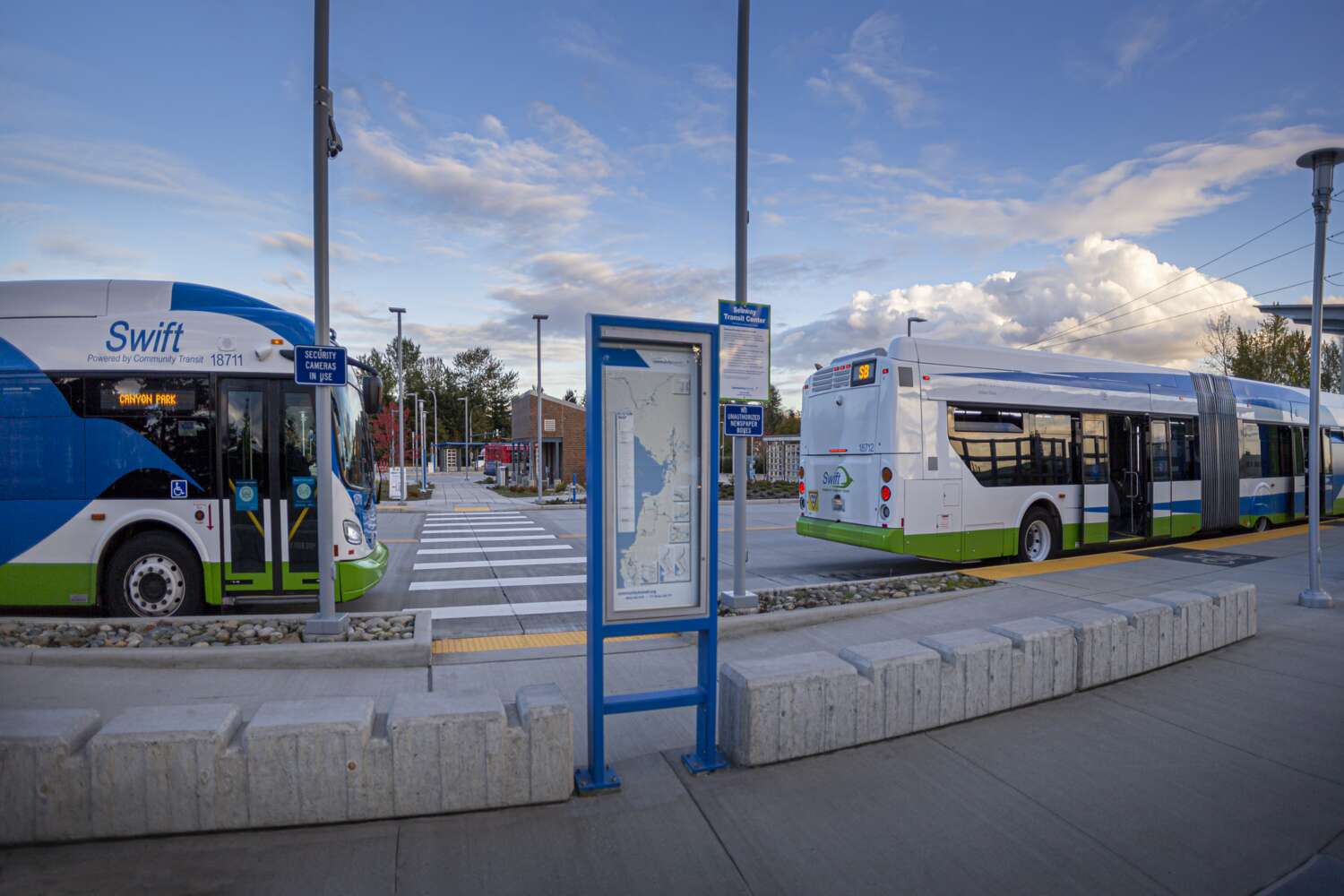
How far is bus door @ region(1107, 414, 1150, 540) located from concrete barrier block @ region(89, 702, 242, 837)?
45.9ft

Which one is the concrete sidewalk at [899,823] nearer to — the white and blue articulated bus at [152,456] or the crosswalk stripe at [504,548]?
the white and blue articulated bus at [152,456]

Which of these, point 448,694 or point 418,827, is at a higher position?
point 448,694

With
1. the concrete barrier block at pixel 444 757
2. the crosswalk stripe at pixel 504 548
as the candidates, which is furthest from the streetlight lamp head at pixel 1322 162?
the crosswalk stripe at pixel 504 548

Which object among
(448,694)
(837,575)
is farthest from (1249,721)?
(837,575)

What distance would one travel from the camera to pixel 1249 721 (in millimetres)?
5070

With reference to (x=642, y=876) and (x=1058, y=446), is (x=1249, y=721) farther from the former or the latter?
A: (x=1058, y=446)

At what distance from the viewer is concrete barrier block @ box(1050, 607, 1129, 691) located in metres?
5.57

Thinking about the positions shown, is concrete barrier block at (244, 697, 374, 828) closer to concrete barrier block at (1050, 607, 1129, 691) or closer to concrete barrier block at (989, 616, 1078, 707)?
concrete barrier block at (989, 616, 1078, 707)

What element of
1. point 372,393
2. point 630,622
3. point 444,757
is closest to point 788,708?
point 630,622

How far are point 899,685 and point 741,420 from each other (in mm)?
4118

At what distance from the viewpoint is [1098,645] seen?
18.6 feet

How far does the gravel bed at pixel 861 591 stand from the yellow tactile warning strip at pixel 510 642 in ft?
5.36

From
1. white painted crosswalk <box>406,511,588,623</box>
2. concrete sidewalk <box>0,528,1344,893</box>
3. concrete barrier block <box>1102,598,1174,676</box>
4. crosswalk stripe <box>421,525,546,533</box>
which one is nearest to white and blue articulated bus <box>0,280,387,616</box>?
white painted crosswalk <box>406,511,588,623</box>

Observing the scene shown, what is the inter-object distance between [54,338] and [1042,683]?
9805mm
